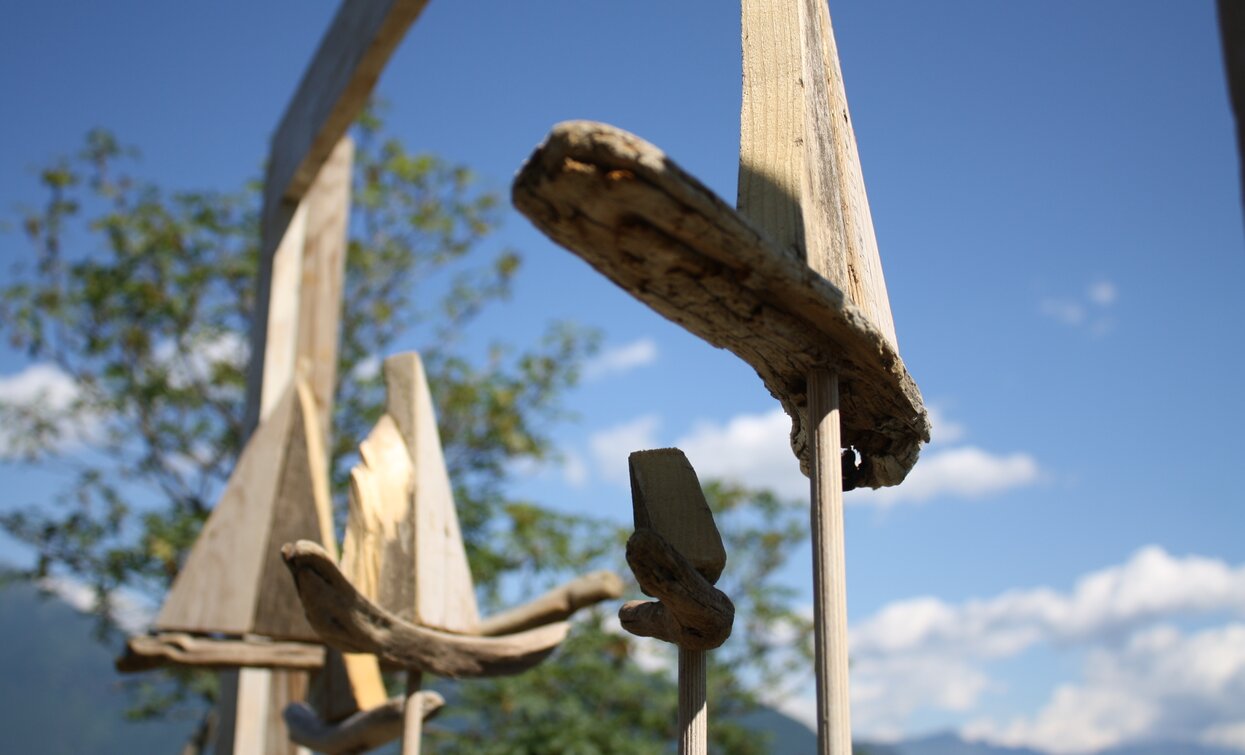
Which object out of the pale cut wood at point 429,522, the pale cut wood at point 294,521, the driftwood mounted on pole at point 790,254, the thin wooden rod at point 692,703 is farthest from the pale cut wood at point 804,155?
the pale cut wood at point 294,521

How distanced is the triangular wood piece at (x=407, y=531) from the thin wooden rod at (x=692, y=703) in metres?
0.73

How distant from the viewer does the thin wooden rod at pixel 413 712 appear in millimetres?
1659

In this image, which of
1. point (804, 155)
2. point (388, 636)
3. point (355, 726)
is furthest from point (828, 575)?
point (355, 726)

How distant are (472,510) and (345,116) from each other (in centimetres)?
364

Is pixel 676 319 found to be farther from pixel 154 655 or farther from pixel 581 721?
pixel 581 721

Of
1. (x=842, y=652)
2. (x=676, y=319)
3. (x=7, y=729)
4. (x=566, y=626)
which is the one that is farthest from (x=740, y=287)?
(x=7, y=729)

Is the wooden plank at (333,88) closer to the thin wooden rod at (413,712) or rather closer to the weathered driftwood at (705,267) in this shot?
the thin wooden rod at (413,712)

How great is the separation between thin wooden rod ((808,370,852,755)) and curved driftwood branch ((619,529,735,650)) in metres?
0.12

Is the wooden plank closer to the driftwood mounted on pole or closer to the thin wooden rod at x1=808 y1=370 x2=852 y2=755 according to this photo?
the driftwood mounted on pole

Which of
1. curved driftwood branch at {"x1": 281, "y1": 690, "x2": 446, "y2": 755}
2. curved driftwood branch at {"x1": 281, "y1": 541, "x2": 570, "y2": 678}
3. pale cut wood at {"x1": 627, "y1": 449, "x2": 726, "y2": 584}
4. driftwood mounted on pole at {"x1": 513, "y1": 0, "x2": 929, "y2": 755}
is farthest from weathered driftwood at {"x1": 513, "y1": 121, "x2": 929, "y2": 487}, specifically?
curved driftwood branch at {"x1": 281, "y1": 690, "x2": 446, "y2": 755}

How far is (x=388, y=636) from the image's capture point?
5.12 ft

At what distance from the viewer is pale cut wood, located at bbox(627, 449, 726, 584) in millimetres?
1012

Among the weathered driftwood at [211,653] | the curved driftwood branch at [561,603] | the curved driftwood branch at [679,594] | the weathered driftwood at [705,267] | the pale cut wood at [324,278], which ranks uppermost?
the pale cut wood at [324,278]

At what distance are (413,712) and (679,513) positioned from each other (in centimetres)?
86
